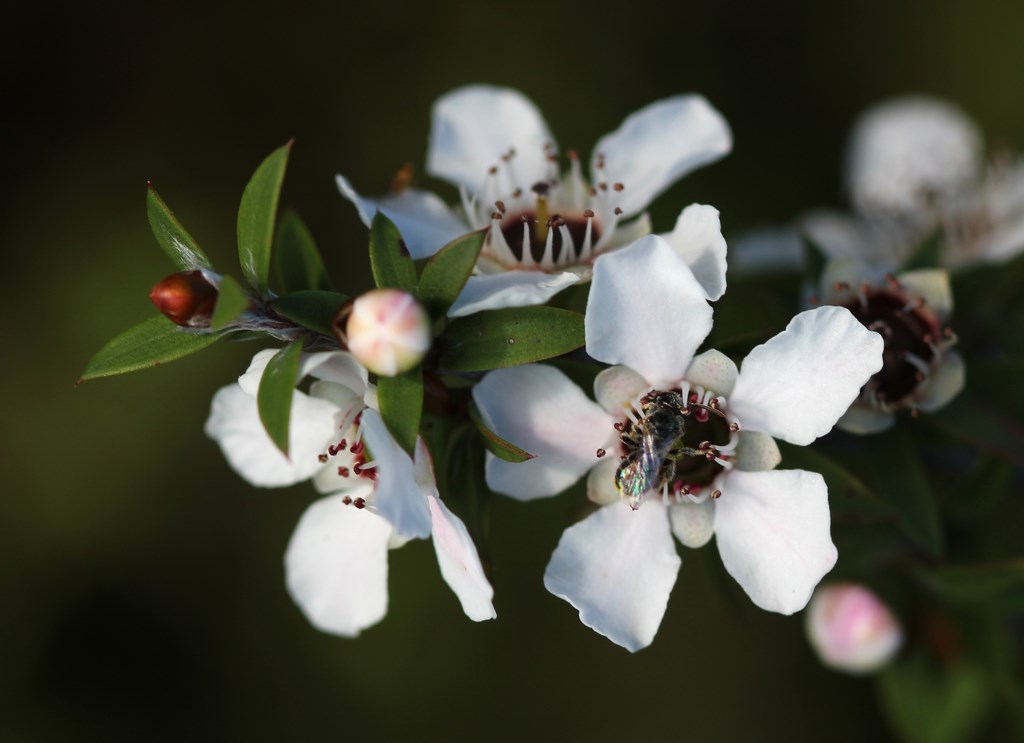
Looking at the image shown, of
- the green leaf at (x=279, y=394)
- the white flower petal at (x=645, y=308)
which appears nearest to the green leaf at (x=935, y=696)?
the white flower petal at (x=645, y=308)

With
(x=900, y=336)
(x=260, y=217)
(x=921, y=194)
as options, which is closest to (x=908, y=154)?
(x=921, y=194)

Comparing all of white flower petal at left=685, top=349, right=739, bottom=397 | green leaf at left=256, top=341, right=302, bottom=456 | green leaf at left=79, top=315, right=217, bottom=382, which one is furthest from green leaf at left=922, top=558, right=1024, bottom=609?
green leaf at left=79, top=315, right=217, bottom=382

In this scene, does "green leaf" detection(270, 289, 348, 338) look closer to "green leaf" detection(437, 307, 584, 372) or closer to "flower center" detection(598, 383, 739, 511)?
"green leaf" detection(437, 307, 584, 372)

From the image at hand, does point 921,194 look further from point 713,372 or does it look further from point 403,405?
point 403,405

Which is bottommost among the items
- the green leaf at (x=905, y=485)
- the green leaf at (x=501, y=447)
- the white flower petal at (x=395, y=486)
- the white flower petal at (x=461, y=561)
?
the green leaf at (x=905, y=485)

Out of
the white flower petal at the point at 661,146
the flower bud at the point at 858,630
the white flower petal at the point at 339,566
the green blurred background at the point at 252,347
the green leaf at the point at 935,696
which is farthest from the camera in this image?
the green blurred background at the point at 252,347

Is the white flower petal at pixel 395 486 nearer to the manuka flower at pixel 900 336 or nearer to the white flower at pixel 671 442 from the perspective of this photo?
the white flower at pixel 671 442
